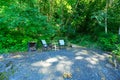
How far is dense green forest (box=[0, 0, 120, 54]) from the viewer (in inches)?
396

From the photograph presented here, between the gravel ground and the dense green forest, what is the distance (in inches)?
77.8

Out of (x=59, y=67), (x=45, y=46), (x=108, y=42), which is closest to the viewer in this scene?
(x=59, y=67)

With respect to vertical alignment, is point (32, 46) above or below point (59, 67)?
above

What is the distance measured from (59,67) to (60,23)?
7745 mm

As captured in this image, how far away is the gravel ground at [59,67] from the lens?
251 inches

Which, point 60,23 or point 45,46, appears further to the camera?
point 60,23

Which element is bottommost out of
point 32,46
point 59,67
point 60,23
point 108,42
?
point 59,67

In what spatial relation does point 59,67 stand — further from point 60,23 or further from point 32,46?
point 60,23

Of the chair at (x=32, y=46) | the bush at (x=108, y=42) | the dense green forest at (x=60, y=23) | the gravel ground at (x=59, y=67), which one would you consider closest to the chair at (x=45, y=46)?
the chair at (x=32, y=46)

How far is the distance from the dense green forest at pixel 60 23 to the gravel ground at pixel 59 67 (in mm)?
1977

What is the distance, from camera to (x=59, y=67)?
699cm

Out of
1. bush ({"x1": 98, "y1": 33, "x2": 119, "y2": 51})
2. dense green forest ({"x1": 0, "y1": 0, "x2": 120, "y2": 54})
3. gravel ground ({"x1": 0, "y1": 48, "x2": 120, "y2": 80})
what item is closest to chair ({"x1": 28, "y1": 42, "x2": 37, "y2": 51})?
dense green forest ({"x1": 0, "y1": 0, "x2": 120, "y2": 54})

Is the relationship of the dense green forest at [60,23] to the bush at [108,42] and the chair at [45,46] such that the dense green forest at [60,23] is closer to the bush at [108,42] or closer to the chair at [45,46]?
the bush at [108,42]

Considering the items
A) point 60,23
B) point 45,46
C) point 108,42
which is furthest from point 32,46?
point 60,23
